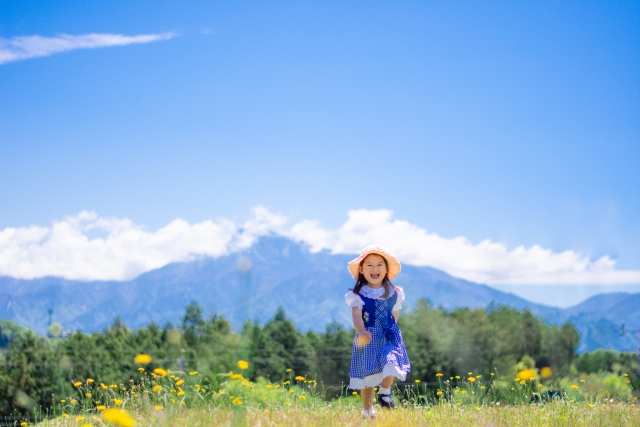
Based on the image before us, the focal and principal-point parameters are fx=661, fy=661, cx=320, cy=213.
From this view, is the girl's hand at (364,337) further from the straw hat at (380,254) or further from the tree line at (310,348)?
the tree line at (310,348)

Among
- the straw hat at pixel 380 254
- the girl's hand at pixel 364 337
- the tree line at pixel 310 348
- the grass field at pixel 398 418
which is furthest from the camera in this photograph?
the tree line at pixel 310 348

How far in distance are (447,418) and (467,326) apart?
2027 inches

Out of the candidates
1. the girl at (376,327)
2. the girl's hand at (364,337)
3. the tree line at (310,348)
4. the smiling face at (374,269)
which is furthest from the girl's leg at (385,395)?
the tree line at (310,348)

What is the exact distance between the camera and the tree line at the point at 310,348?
1796 inches

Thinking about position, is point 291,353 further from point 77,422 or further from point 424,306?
point 77,422

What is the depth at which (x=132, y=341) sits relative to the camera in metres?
Answer: 51.5

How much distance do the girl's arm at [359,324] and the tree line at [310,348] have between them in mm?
39358

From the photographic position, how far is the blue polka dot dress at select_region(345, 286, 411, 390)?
21.9 ft

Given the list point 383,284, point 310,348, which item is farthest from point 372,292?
point 310,348

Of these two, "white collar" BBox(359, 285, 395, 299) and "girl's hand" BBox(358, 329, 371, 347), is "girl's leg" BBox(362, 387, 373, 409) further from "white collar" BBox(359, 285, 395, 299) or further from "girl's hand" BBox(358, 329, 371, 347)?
"white collar" BBox(359, 285, 395, 299)

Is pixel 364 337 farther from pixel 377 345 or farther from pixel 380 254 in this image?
pixel 380 254

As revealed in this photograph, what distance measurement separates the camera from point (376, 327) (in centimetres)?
688

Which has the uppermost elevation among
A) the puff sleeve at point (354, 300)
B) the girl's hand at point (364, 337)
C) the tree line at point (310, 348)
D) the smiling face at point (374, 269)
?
the smiling face at point (374, 269)

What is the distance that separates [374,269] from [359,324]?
0.67 meters
